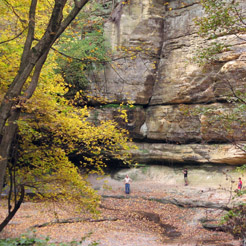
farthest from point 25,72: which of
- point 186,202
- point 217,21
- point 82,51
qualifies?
point 82,51

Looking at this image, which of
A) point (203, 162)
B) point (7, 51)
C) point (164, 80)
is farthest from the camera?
point (164, 80)

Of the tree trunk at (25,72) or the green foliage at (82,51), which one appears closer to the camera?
the tree trunk at (25,72)

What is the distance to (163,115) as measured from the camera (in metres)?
23.0

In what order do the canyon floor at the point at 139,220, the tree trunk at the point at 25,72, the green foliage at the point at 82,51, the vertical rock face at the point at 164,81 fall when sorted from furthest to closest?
the green foliage at the point at 82,51 → the vertical rock face at the point at 164,81 → the canyon floor at the point at 139,220 → the tree trunk at the point at 25,72

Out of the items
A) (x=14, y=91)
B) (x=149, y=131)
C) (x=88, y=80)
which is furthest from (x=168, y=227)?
(x=88, y=80)

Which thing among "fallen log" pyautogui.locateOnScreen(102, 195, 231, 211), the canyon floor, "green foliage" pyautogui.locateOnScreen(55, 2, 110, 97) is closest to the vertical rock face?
"green foliage" pyautogui.locateOnScreen(55, 2, 110, 97)

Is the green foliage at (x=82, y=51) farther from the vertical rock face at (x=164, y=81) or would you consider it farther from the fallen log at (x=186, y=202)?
the fallen log at (x=186, y=202)

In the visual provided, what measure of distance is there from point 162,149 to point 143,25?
401 inches

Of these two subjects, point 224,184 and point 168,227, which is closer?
point 168,227

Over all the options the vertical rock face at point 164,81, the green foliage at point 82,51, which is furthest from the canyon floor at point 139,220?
the green foliage at point 82,51

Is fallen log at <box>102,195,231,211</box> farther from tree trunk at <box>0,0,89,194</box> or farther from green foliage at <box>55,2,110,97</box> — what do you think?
tree trunk at <box>0,0,89,194</box>

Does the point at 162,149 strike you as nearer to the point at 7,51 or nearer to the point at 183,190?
the point at 183,190

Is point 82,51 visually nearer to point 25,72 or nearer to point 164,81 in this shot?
point 164,81

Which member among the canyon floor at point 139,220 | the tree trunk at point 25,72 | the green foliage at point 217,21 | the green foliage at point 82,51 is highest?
the green foliage at point 82,51
